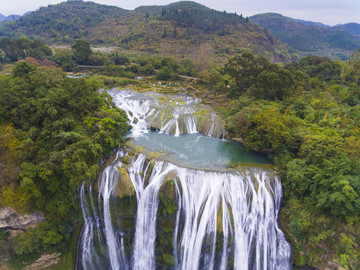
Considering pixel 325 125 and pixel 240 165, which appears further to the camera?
pixel 325 125

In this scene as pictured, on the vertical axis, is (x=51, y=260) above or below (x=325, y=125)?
below

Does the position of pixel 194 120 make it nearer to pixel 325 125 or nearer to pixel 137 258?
pixel 325 125

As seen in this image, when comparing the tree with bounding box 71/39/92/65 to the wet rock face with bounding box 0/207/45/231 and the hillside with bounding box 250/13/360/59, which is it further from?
the hillside with bounding box 250/13/360/59

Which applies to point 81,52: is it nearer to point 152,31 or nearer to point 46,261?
point 46,261

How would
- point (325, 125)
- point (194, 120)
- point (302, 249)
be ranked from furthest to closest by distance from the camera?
point (194, 120) → point (325, 125) → point (302, 249)

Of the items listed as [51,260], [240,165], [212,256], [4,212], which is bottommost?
[51,260]

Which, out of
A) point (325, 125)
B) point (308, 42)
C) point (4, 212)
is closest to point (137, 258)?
point (4, 212)

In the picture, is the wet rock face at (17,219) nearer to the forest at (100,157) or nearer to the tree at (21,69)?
the forest at (100,157)
